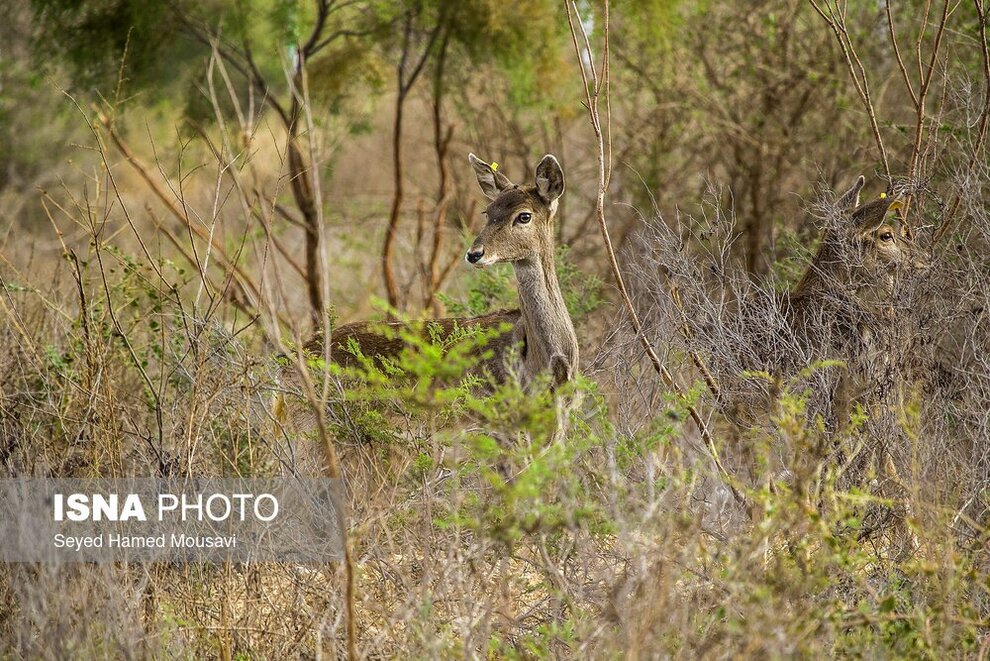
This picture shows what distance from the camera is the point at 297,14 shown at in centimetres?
1050

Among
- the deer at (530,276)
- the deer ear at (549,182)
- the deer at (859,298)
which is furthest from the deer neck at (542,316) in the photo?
the deer at (859,298)

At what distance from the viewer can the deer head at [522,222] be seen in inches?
244

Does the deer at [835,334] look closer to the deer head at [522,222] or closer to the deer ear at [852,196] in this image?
the deer ear at [852,196]

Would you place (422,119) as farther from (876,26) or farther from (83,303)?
(83,303)

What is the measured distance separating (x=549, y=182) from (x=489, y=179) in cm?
46

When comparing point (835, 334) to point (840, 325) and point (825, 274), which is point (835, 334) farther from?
point (825, 274)

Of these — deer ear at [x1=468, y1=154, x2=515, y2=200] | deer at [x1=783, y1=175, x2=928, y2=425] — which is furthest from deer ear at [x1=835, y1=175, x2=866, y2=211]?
deer ear at [x1=468, y1=154, x2=515, y2=200]

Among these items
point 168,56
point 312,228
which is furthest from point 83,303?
point 168,56

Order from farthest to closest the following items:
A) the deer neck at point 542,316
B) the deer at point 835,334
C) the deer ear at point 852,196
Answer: the deer ear at point 852,196, the deer neck at point 542,316, the deer at point 835,334

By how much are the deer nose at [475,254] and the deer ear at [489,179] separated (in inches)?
28.4

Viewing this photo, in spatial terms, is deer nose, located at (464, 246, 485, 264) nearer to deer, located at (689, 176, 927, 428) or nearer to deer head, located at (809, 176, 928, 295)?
deer, located at (689, 176, 927, 428)

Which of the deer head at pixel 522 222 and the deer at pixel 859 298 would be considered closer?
the deer at pixel 859 298

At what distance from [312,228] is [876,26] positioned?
18.5 ft

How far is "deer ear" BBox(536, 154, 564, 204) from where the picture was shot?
6453 mm
